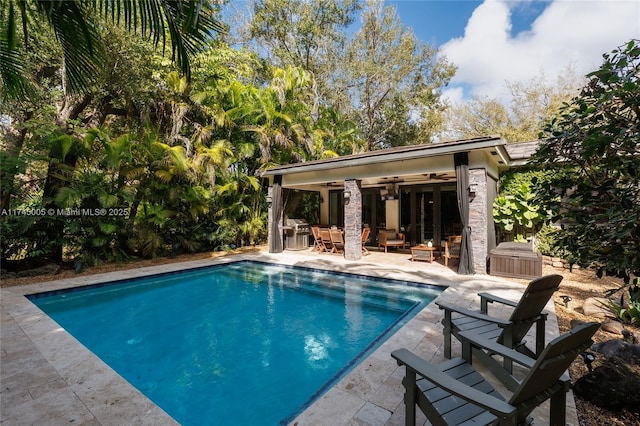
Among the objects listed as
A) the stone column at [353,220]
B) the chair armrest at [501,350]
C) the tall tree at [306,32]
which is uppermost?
the tall tree at [306,32]

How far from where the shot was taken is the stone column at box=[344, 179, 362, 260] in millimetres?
10633

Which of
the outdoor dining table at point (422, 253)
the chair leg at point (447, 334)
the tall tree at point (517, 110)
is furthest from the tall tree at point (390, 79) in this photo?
the chair leg at point (447, 334)

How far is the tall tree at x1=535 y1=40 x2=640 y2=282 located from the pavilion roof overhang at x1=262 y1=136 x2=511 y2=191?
5582mm

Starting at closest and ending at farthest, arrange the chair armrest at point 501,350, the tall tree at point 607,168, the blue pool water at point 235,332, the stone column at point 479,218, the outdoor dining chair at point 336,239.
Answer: the tall tree at point 607,168 → the chair armrest at point 501,350 → the blue pool water at point 235,332 → the stone column at point 479,218 → the outdoor dining chair at point 336,239

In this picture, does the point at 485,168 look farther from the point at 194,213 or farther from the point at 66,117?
the point at 66,117

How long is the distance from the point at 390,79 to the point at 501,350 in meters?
19.9

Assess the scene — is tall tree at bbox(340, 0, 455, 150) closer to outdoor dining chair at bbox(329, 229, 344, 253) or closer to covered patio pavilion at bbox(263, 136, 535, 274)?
covered patio pavilion at bbox(263, 136, 535, 274)

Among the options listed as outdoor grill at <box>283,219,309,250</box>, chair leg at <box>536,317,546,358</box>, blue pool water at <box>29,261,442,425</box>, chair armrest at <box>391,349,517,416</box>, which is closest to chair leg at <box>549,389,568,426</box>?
chair armrest at <box>391,349,517,416</box>

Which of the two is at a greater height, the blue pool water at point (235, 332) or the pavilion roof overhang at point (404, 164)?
the pavilion roof overhang at point (404, 164)

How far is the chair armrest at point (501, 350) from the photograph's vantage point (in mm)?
2352

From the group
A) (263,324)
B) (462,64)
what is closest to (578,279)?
(263,324)

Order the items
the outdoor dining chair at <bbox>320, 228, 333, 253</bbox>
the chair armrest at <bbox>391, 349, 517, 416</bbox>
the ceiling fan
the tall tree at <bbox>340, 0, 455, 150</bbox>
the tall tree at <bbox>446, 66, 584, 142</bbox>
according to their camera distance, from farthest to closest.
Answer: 1. the tall tree at <bbox>446, 66, 584, 142</bbox>
2. the tall tree at <bbox>340, 0, 455, 150</bbox>
3. the outdoor dining chair at <bbox>320, 228, 333, 253</bbox>
4. the ceiling fan
5. the chair armrest at <bbox>391, 349, 517, 416</bbox>

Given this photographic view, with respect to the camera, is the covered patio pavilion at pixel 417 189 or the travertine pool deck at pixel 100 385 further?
the covered patio pavilion at pixel 417 189

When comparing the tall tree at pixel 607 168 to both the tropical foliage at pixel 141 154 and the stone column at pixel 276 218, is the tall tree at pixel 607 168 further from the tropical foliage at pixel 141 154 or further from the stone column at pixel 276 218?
the stone column at pixel 276 218
